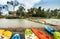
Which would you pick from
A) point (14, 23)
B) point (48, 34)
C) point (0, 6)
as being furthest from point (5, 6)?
point (48, 34)

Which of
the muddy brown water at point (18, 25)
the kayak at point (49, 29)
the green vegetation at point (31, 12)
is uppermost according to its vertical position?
the green vegetation at point (31, 12)

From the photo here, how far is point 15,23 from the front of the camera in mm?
2633

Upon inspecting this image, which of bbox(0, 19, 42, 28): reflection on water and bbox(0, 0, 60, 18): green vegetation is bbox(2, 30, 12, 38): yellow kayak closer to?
bbox(0, 19, 42, 28): reflection on water

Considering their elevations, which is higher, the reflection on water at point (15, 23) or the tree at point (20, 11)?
the tree at point (20, 11)

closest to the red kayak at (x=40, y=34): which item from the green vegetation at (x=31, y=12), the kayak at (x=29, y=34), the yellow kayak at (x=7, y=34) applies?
the kayak at (x=29, y=34)

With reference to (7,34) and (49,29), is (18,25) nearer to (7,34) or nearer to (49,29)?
(7,34)

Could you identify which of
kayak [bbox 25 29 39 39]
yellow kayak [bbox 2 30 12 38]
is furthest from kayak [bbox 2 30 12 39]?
kayak [bbox 25 29 39 39]

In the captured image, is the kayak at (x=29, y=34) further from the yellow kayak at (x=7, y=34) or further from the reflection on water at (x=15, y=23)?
the yellow kayak at (x=7, y=34)

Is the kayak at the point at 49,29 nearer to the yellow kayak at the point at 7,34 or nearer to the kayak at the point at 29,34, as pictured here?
the kayak at the point at 29,34

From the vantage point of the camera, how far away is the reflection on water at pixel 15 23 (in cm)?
262

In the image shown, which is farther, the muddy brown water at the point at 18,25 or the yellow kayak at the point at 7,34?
the muddy brown water at the point at 18,25

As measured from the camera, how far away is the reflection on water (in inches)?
103

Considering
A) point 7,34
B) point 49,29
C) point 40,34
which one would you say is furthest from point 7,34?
point 49,29

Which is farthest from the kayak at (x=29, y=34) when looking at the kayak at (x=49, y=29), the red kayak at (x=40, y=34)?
the kayak at (x=49, y=29)
